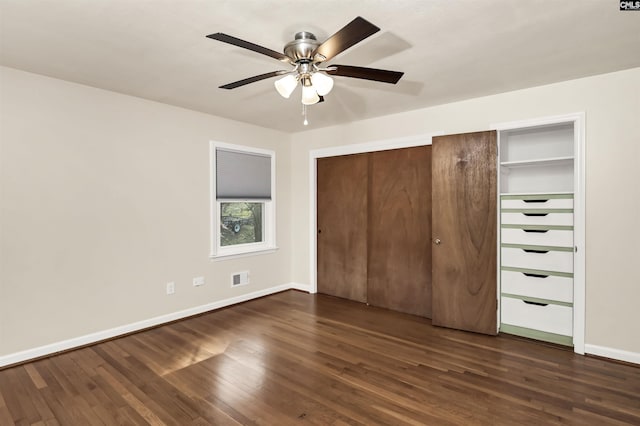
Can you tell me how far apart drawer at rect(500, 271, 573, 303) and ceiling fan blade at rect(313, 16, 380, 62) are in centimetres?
284

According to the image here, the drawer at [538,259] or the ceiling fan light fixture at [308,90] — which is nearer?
the ceiling fan light fixture at [308,90]

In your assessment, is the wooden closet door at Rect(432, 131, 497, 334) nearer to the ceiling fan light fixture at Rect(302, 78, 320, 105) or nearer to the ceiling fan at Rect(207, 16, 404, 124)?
the ceiling fan at Rect(207, 16, 404, 124)

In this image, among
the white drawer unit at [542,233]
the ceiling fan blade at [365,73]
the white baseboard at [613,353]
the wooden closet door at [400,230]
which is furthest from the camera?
the wooden closet door at [400,230]

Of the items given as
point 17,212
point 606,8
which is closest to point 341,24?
point 606,8

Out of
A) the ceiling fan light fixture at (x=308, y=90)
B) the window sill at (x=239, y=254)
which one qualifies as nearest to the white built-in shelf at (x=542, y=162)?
the ceiling fan light fixture at (x=308, y=90)

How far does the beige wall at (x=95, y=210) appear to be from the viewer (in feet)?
9.12

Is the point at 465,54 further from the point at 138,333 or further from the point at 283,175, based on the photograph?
the point at 138,333

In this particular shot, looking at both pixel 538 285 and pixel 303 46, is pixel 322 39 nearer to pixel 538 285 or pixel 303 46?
pixel 303 46

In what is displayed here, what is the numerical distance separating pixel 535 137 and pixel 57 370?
498 cm

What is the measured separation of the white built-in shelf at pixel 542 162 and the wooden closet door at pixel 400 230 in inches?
34.2

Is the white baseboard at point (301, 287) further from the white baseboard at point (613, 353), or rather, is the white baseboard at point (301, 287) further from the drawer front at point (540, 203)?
the white baseboard at point (613, 353)

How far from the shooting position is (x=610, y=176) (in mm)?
2887

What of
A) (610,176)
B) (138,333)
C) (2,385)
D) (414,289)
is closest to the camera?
(2,385)

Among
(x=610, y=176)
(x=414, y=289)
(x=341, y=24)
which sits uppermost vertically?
(x=341, y=24)
